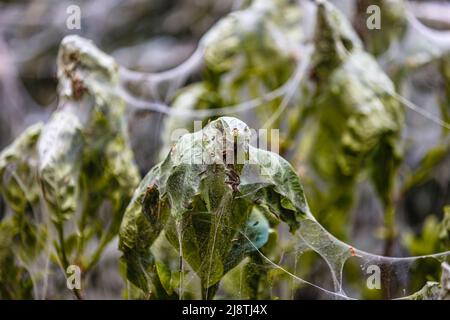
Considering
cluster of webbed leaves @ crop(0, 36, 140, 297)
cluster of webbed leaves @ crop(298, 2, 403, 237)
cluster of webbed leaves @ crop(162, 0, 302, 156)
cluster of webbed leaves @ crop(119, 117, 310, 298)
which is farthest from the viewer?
cluster of webbed leaves @ crop(162, 0, 302, 156)

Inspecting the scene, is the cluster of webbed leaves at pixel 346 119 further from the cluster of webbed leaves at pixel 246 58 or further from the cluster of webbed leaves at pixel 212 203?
the cluster of webbed leaves at pixel 212 203

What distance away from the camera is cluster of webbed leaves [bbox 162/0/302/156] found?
114cm

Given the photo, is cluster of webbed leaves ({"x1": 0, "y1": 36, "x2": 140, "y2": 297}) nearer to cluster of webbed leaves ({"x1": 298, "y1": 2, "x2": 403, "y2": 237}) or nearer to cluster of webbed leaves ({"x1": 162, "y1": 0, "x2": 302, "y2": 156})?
cluster of webbed leaves ({"x1": 162, "y1": 0, "x2": 302, "y2": 156})

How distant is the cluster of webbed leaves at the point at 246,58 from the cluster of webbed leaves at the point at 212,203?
33cm

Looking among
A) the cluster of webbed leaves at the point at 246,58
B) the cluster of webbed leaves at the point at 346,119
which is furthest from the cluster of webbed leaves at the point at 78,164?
the cluster of webbed leaves at the point at 346,119

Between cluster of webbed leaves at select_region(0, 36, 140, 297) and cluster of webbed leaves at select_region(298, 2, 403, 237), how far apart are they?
302 mm

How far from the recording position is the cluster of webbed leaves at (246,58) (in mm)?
1138

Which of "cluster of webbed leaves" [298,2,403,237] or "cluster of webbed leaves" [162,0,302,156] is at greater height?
"cluster of webbed leaves" [162,0,302,156]

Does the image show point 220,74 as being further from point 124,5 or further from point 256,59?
point 124,5

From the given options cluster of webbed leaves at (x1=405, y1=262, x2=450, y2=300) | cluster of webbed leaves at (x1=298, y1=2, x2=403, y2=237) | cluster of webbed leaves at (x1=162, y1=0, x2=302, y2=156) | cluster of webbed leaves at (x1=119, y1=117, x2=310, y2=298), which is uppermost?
cluster of webbed leaves at (x1=162, y1=0, x2=302, y2=156)

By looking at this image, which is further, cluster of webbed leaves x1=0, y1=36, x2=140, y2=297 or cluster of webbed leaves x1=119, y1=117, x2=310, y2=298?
cluster of webbed leaves x1=0, y1=36, x2=140, y2=297

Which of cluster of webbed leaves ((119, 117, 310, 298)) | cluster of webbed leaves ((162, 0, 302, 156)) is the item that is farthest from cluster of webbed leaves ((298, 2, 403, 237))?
cluster of webbed leaves ((119, 117, 310, 298))
